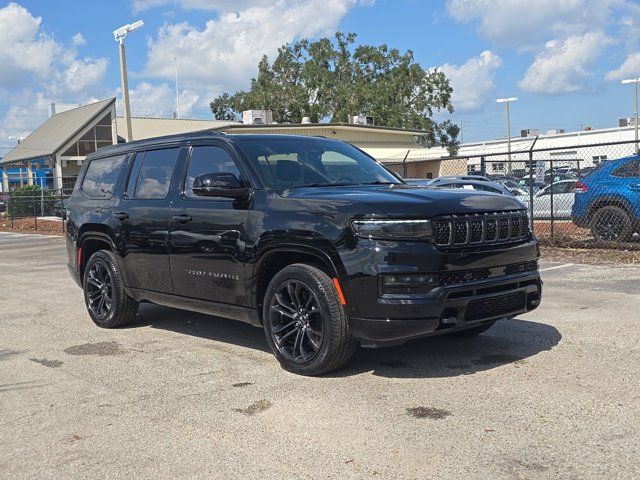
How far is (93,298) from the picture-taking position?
7.65m

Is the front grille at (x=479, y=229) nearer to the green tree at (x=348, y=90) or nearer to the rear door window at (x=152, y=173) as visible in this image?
the rear door window at (x=152, y=173)

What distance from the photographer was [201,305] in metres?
6.16

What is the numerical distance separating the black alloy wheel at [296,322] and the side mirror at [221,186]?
854 millimetres

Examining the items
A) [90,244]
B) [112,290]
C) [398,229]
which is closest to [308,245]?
[398,229]

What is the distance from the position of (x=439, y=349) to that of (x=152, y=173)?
3207 millimetres

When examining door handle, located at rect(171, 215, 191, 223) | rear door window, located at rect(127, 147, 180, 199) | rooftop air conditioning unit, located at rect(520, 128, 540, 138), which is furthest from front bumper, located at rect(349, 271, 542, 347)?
rooftop air conditioning unit, located at rect(520, 128, 540, 138)

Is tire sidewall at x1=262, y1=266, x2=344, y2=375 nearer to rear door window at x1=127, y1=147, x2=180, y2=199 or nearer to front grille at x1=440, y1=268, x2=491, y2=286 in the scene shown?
front grille at x1=440, y1=268, x2=491, y2=286

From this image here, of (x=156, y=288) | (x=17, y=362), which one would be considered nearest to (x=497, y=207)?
(x=156, y=288)

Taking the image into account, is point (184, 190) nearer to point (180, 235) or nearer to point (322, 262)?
point (180, 235)

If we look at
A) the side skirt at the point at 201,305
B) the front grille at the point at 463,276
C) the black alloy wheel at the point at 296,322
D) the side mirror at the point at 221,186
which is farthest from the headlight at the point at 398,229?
the side skirt at the point at 201,305

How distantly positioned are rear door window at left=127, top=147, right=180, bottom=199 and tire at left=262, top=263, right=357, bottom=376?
179 centimetres

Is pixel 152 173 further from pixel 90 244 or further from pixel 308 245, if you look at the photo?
pixel 308 245

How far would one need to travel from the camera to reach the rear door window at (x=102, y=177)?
289 inches

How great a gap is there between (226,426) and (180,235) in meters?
2.30
